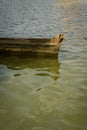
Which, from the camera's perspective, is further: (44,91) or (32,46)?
(32,46)

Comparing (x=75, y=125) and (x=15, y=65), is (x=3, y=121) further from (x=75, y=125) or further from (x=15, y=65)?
(x=15, y=65)

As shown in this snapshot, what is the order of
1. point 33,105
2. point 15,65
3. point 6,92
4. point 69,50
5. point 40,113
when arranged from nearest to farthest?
point 40,113, point 33,105, point 6,92, point 15,65, point 69,50

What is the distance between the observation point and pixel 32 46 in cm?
1459

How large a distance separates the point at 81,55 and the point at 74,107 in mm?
6601

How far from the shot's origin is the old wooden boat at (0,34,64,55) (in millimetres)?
14164

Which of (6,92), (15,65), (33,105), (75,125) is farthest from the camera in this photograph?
(15,65)

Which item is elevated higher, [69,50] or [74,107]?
[74,107]

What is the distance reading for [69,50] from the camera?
16.3 metres

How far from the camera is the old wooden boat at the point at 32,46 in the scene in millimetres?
14164

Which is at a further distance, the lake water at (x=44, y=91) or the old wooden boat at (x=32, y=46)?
the old wooden boat at (x=32, y=46)

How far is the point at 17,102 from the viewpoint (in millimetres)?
9281

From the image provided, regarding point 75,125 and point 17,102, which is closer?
point 75,125

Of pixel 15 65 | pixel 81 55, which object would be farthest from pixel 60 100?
pixel 81 55

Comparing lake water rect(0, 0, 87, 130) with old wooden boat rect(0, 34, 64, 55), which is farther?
old wooden boat rect(0, 34, 64, 55)
